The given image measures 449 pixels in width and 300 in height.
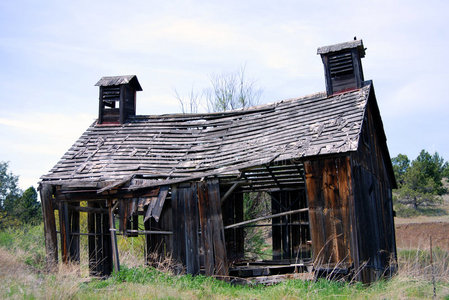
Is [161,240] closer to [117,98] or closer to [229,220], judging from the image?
[229,220]

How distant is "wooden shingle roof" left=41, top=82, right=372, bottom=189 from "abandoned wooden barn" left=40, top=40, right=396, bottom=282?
0.04 metres

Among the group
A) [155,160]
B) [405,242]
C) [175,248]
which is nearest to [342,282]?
[175,248]

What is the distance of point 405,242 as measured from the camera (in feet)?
Answer: 98.7

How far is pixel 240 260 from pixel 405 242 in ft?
62.0

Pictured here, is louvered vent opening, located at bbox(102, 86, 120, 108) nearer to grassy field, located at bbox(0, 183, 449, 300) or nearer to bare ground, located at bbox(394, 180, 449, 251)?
grassy field, located at bbox(0, 183, 449, 300)

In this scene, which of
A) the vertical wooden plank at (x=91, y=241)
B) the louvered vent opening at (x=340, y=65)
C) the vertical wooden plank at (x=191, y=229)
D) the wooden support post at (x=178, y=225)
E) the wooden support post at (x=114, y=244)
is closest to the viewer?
the vertical wooden plank at (x=191, y=229)

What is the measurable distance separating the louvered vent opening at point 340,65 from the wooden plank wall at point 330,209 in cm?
434

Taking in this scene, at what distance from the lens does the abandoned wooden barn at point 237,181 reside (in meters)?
10.7

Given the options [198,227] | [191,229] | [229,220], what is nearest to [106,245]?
[229,220]

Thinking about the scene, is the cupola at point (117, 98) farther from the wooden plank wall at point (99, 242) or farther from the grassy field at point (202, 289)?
the grassy field at point (202, 289)

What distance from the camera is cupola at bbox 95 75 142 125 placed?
57.8 ft

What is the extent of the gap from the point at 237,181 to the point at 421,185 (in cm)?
3409

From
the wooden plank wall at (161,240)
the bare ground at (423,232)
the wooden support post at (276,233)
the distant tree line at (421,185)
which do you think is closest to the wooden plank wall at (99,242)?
the wooden plank wall at (161,240)

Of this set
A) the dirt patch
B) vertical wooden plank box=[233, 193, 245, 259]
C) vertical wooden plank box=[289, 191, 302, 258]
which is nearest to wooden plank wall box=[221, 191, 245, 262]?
vertical wooden plank box=[233, 193, 245, 259]
